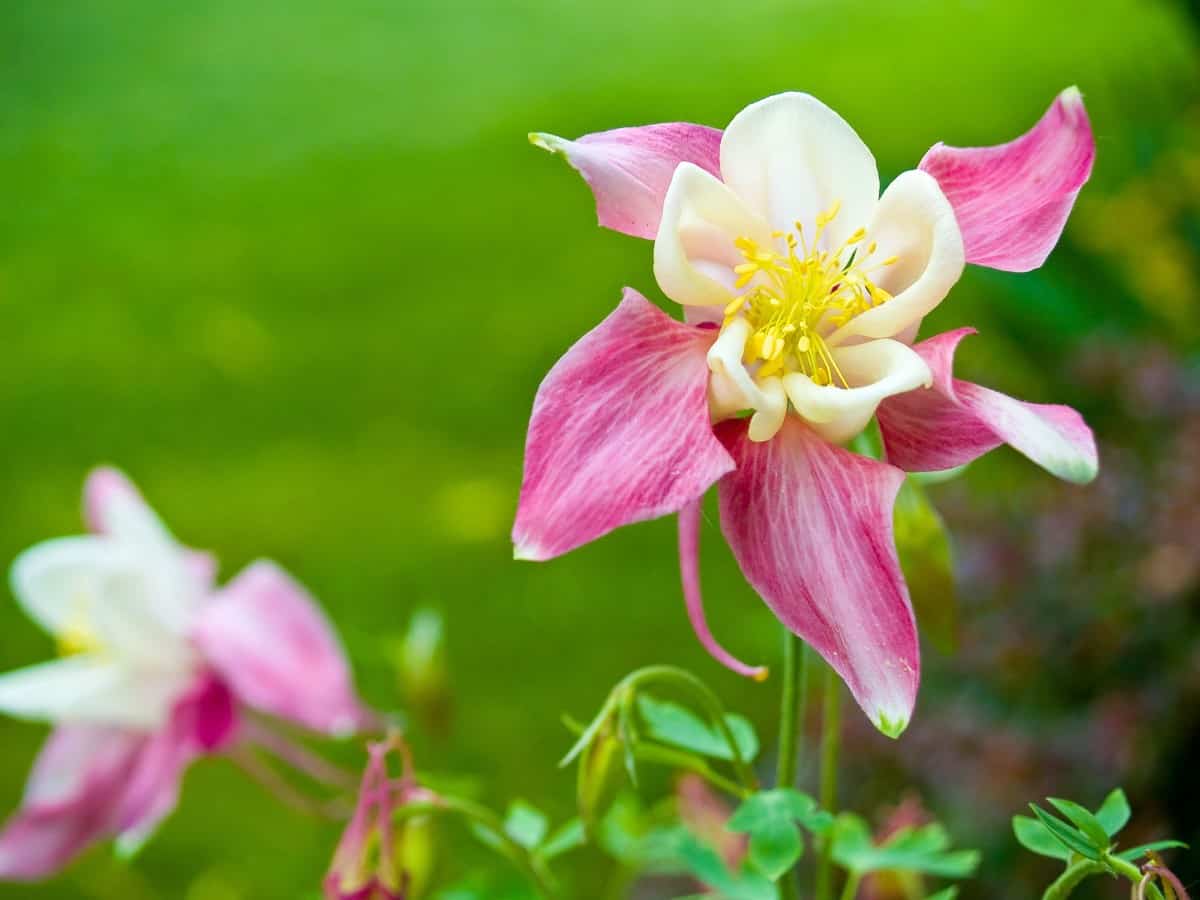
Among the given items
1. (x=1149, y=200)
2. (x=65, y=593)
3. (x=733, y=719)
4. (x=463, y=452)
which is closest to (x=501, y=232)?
(x=463, y=452)

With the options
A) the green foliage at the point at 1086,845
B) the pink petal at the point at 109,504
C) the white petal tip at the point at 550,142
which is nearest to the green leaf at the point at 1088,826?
the green foliage at the point at 1086,845

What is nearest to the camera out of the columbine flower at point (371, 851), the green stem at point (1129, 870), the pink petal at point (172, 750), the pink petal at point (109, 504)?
the green stem at point (1129, 870)

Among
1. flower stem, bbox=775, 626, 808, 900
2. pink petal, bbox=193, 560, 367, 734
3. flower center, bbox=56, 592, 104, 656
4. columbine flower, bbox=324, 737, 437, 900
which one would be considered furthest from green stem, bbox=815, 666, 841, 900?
flower center, bbox=56, 592, 104, 656

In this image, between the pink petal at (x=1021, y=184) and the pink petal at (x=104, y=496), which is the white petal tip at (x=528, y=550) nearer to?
the pink petal at (x=1021, y=184)

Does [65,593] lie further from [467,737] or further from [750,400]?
[467,737]

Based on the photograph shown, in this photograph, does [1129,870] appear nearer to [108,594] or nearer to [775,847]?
[775,847]
